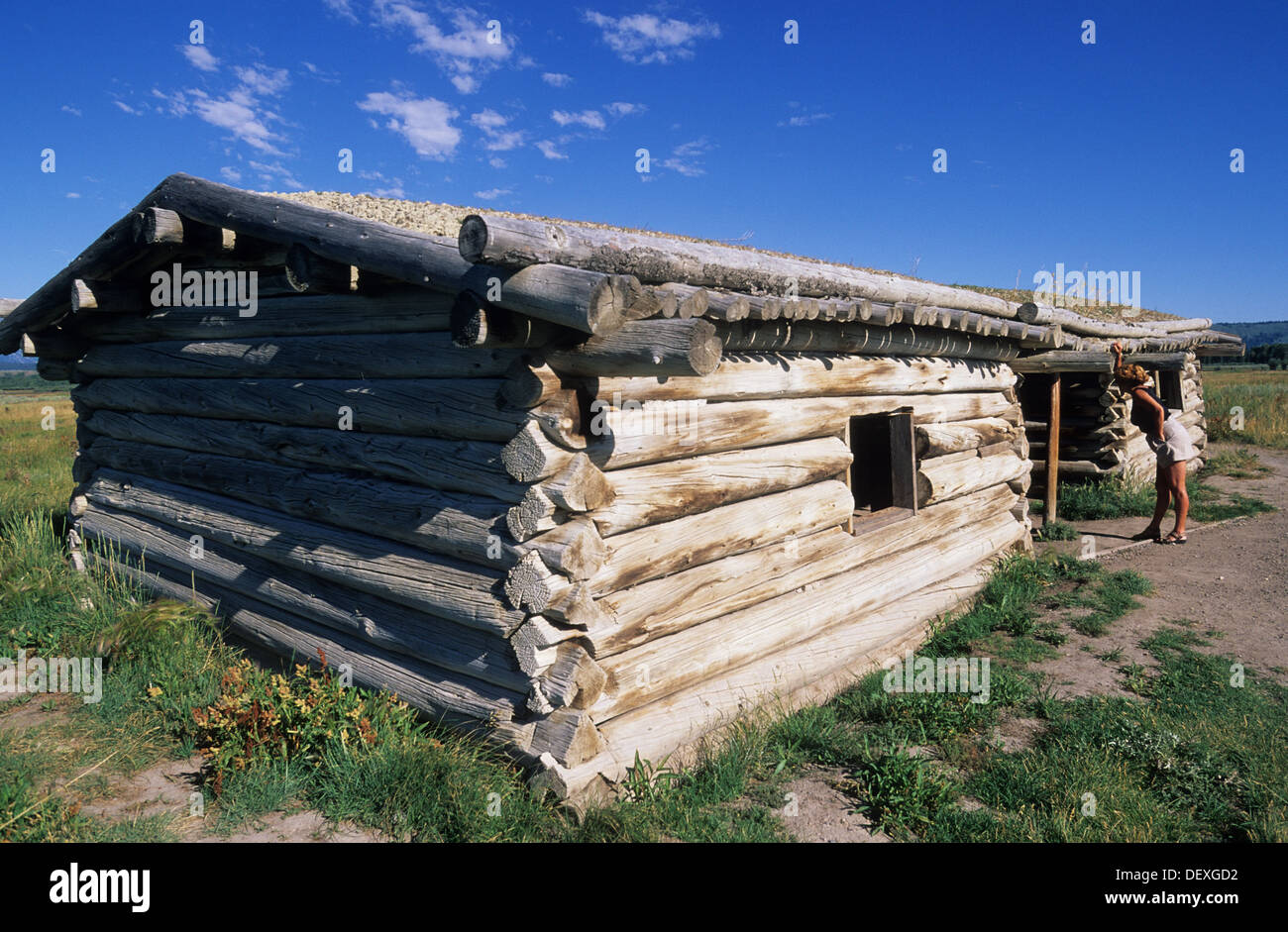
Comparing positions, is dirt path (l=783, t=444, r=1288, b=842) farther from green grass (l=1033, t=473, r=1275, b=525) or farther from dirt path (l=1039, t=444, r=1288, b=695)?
green grass (l=1033, t=473, r=1275, b=525)

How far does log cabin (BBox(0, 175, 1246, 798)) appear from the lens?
394cm

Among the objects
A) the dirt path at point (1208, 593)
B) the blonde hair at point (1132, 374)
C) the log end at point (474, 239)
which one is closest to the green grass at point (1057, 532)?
the dirt path at point (1208, 593)

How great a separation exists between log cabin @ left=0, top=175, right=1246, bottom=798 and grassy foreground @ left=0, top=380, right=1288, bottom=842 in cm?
29

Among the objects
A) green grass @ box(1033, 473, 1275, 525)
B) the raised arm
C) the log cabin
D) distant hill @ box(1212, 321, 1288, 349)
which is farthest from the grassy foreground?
distant hill @ box(1212, 321, 1288, 349)

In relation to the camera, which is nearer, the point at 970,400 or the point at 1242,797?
the point at 1242,797

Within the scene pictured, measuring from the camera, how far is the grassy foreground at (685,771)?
3928mm

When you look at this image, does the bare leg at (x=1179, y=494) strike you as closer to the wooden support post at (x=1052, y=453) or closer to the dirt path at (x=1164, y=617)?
the dirt path at (x=1164, y=617)

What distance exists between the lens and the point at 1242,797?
13.9ft

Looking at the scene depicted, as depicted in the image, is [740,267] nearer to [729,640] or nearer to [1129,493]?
[729,640]

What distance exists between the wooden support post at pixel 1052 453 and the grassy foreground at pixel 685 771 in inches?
176

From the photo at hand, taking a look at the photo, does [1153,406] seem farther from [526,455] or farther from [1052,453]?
[526,455]

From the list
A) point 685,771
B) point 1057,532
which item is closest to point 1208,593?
point 1057,532
